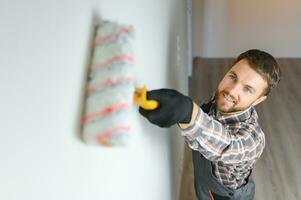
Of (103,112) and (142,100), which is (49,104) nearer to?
(103,112)

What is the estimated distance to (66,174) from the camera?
50 cm

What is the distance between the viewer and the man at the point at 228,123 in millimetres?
798

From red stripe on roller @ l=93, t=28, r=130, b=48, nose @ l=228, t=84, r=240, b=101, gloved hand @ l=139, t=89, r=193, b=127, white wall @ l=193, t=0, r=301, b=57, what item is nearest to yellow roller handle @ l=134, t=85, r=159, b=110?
gloved hand @ l=139, t=89, r=193, b=127

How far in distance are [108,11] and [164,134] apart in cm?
75

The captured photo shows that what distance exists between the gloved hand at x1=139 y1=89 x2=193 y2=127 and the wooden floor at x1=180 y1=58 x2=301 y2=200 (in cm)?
140

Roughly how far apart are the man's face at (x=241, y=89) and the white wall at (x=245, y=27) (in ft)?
7.90

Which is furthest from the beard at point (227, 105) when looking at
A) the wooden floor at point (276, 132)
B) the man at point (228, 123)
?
the wooden floor at point (276, 132)

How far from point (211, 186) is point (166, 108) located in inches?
31.2

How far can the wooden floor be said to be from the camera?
2121mm

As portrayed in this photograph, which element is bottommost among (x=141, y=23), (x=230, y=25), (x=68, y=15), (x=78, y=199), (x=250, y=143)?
(x=78, y=199)

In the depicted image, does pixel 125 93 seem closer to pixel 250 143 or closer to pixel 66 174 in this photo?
Answer: pixel 66 174

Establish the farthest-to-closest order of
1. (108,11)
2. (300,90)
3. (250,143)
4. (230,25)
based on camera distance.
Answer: (230,25) < (300,90) < (250,143) < (108,11)

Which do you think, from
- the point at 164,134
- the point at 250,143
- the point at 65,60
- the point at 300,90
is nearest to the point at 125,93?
the point at 65,60

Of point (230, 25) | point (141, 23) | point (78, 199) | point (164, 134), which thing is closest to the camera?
point (78, 199)
